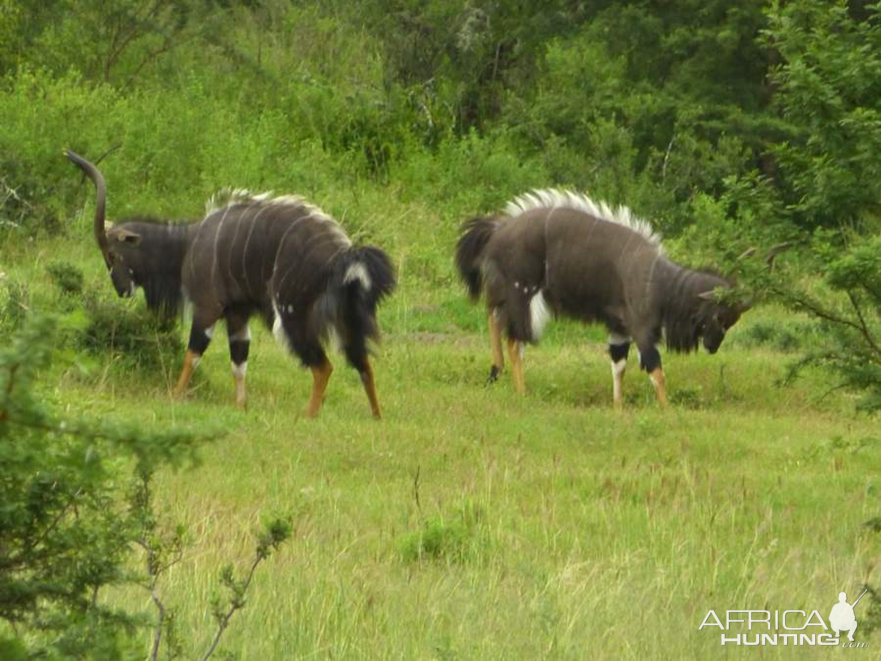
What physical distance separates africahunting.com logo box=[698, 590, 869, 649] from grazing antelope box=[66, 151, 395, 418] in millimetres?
5286

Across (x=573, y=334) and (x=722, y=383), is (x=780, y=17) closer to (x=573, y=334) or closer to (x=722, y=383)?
(x=722, y=383)

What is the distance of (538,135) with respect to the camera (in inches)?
930

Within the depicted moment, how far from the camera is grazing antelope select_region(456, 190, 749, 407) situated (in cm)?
1323

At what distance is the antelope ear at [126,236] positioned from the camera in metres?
12.7

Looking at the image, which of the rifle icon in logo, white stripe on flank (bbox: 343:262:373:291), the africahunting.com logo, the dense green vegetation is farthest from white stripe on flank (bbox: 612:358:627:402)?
the rifle icon in logo

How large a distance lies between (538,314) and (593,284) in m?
0.59

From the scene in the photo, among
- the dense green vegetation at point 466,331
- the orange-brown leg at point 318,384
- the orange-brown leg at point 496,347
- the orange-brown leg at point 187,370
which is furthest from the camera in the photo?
the orange-brown leg at point 496,347

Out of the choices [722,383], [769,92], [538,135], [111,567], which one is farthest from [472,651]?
[769,92]

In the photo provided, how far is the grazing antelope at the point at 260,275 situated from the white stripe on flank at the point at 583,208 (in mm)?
2978

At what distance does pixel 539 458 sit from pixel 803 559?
2952mm

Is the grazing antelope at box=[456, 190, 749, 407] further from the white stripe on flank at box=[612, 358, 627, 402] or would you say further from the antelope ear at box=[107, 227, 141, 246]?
the antelope ear at box=[107, 227, 141, 246]

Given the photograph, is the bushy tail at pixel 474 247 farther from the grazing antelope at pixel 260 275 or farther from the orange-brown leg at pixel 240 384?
the orange-brown leg at pixel 240 384

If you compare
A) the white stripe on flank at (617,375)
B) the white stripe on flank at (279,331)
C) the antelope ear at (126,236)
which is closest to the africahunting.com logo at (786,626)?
the white stripe on flank at (279,331)

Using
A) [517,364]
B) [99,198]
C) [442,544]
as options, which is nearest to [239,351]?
[99,198]
